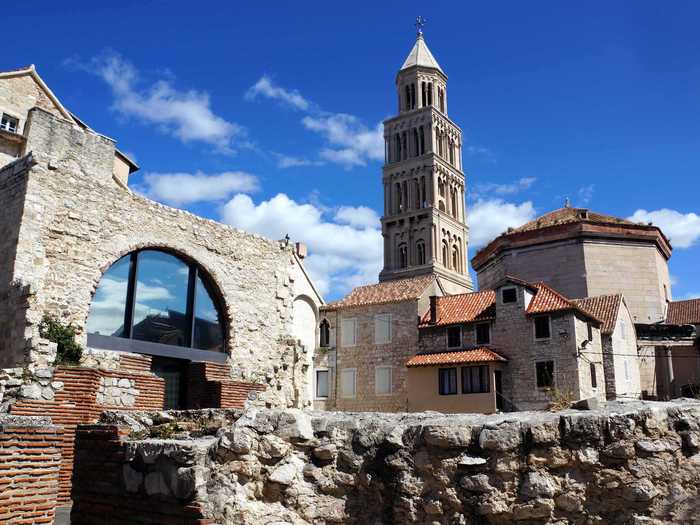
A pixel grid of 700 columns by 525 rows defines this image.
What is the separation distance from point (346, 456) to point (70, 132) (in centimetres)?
905

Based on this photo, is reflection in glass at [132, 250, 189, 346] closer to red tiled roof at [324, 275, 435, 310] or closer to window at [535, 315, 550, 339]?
window at [535, 315, 550, 339]

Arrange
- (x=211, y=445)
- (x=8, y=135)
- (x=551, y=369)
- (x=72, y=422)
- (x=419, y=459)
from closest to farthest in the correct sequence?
(x=419, y=459) < (x=211, y=445) < (x=72, y=422) < (x=8, y=135) < (x=551, y=369)

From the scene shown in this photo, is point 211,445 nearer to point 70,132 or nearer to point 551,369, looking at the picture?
point 70,132

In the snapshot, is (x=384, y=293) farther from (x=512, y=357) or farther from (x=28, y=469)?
(x=28, y=469)

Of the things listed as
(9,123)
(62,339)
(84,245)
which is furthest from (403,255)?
(62,339)

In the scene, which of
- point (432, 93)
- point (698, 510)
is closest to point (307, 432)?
point (698, 510)

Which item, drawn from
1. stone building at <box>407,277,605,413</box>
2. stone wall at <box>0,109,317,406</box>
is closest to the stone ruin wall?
stone wall at <box>0,109,317,406</box>

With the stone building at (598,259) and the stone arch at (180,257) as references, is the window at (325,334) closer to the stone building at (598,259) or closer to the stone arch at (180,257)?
the stone building at (598,259)

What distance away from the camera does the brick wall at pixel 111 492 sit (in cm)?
531

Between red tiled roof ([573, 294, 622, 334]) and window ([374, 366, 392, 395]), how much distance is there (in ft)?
36.2

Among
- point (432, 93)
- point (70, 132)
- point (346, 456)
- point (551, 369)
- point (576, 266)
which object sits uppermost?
point (432, 93)

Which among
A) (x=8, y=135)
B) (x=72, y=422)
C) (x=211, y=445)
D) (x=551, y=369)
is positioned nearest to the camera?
(x=211, y=445)

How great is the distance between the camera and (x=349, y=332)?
3550 cm

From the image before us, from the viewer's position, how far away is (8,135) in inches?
773
